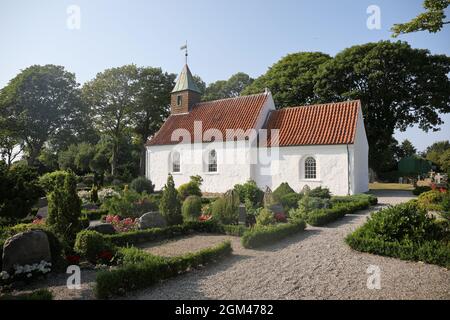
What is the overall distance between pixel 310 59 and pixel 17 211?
105ft

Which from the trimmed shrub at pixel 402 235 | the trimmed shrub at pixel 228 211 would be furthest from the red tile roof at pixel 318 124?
the trimmed shrub at pixel 402 235

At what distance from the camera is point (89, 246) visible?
7457 millimetres

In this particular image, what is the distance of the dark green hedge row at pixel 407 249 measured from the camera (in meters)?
6.58

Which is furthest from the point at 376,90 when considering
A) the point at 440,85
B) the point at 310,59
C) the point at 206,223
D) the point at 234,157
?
the point at 206,223

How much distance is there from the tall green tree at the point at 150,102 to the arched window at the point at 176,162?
1256cm

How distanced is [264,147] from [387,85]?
15047 mm

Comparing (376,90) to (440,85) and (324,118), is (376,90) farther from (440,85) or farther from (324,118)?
(324,118)

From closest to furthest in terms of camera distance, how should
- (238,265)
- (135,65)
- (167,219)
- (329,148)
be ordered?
1. (238,265)
2. (167,219)
3. (329,148)
4. (135,65)

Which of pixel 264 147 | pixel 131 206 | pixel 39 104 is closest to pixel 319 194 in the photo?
pixel 264 147

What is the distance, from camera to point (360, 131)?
21.0 metres

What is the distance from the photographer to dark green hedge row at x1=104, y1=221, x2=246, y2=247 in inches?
364


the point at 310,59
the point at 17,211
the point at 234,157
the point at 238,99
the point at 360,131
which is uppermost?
the point at 310,59

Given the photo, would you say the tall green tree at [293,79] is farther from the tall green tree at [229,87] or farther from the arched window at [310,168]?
the arched window at [310,168]

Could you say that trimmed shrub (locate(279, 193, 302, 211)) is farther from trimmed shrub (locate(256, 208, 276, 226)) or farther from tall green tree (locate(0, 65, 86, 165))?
tall green tree (locate(0, 65, 86, 165))
